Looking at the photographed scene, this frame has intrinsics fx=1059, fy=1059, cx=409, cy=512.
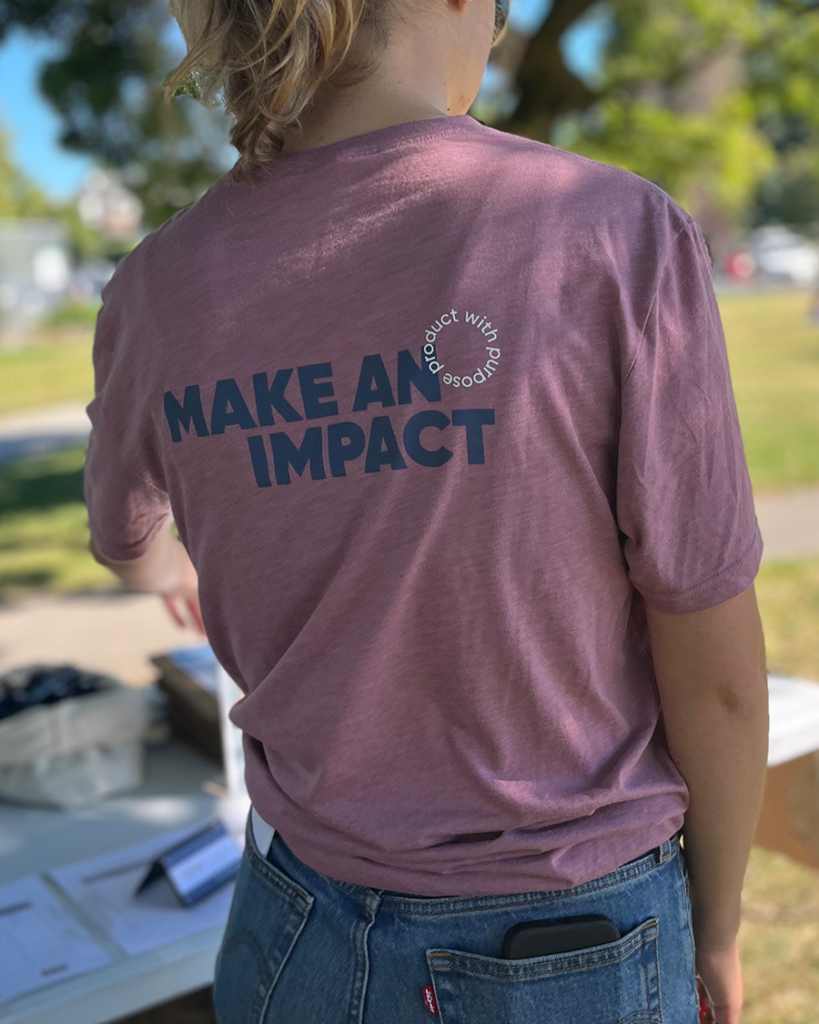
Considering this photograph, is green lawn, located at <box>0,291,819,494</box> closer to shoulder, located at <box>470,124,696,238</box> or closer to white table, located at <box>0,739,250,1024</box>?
white table, located at <box>0,739,250,1024</box>

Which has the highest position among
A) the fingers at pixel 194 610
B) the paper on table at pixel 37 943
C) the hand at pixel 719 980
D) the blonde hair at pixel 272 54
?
the blonde hair at pixel 272 54

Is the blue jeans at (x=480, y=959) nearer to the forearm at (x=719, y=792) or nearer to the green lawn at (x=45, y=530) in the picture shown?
the forearm at (x=719, y=792)

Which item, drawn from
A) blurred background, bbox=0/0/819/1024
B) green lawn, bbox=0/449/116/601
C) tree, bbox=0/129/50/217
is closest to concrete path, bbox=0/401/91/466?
green lawn, bbox=0/449/116/601

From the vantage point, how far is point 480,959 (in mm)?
900

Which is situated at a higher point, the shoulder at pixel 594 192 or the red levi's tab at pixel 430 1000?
the shoulder at pixel 594 192

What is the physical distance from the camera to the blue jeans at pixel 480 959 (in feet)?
2.96

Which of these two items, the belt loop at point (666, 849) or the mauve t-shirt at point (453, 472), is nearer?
the mauve t-shirt at point (453, 472)

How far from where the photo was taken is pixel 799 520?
6879 mm

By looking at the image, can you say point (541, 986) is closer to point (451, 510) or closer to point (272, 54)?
point (451, 510)

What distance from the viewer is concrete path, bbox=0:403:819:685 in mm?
5195

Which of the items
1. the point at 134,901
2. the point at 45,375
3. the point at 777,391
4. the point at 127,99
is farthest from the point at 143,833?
the point at 45,375

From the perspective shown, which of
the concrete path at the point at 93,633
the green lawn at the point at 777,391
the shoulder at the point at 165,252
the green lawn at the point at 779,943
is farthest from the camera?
the green lawn at the point at 777,391

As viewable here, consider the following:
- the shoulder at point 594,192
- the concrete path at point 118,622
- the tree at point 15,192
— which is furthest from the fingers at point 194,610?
the tree at point 15,192

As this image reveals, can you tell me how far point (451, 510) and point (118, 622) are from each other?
5.27 m
